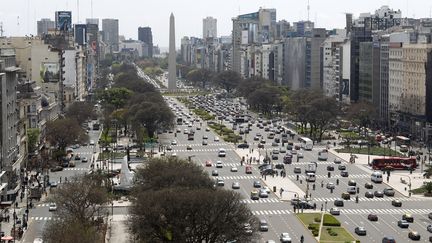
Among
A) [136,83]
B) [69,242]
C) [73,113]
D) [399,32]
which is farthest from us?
[136,83]

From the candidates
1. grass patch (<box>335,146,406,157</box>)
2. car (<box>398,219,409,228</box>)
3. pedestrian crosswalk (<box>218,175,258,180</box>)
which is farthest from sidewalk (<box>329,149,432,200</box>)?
car (<box>398,219,409,228</box>)

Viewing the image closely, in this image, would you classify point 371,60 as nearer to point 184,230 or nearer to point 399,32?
point 399,32

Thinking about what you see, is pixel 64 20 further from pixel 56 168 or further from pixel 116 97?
pixel 56 168

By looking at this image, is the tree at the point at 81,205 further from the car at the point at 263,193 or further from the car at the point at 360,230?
the car at the point at 263,193

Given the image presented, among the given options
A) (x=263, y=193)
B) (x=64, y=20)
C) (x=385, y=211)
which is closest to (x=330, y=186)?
(x=263, y=193)

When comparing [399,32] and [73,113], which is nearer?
[73,113]

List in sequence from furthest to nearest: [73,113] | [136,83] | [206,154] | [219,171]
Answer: [136,83] → [73,113] → [206,154] → [219,171]

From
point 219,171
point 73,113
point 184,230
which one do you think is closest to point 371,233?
point 184,230
